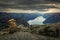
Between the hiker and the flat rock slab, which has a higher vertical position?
the hiker

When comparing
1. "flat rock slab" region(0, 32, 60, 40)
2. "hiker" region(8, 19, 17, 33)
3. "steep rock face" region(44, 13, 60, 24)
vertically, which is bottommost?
"flat rock slab" region(0, 32, 60, 40)

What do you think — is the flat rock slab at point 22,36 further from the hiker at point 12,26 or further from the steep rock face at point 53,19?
the steep rock face at point 53,19

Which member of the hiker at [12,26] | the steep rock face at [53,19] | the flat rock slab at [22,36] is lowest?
the flat rock slab at [22,36]

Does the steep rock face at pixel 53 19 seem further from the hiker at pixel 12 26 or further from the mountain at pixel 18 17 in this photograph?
the hiker at pixel 12 26

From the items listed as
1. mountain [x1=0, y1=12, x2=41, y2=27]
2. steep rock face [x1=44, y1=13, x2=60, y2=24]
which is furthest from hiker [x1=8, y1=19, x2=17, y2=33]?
steep rock face [x1=44, y1=13, x2=60, y2=24]

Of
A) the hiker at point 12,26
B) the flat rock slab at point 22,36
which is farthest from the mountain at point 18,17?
the flat rock slab at point 22,36

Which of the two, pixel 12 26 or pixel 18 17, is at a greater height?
pixel 18 17

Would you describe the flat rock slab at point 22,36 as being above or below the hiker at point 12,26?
below

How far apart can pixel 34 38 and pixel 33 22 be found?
→ 1.17 feet

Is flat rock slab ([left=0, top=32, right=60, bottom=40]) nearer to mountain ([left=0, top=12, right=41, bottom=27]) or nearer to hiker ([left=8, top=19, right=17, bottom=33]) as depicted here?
hiker ([left=8, top=19, right=17, bottom=33])

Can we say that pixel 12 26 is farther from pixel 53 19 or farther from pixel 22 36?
pixel 53 19

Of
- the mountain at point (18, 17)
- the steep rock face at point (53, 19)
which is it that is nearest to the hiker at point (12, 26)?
the mountain at point (18, 17)

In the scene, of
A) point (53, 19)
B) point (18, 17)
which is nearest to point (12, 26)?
point (18, 17)

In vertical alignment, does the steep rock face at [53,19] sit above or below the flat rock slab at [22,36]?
above
